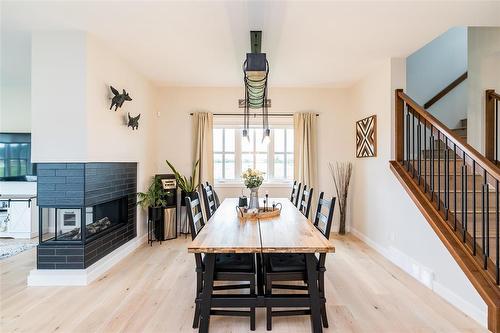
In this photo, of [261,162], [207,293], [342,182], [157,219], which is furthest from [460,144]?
[157,219]

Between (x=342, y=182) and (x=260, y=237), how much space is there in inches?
139

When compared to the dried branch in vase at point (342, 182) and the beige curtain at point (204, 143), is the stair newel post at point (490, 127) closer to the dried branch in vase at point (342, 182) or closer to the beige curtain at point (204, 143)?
the dried branch in vase at point (342, 182)

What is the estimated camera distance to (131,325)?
231 cm

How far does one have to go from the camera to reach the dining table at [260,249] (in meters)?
1.92

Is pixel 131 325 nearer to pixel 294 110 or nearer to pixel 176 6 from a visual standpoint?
pixel 176 6

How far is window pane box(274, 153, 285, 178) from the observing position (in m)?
5.55

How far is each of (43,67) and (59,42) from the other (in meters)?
0.33

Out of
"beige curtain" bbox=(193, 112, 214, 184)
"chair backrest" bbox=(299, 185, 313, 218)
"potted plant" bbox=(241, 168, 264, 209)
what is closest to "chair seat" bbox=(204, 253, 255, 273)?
"potted plant" bbox=(241, 168, 264, 209)

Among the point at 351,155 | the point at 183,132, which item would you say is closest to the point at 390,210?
the point at 351,155

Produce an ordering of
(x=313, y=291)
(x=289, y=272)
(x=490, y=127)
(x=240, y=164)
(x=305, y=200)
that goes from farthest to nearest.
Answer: (x=240, y=164)
(x=490, y=127)
(x=305, y=200)
(x=289, y=272)
(x=313, y=291)

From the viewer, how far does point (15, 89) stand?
17.6 ft

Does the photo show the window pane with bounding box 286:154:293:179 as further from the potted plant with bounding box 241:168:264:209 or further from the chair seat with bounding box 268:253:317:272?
the chair seat with bounding box 268:253:317:272

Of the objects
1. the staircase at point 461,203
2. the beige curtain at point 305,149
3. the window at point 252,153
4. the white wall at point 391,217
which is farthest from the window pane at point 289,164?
the staircase at point 461,203

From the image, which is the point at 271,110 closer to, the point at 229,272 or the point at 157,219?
the point at 157,219
